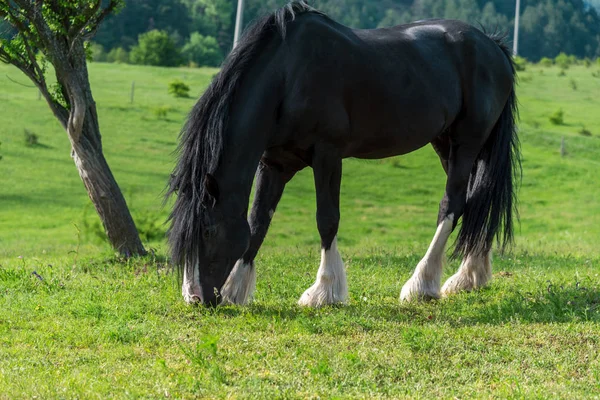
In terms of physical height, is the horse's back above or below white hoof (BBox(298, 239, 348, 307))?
above

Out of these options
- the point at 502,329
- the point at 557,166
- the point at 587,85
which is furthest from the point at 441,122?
the point at 587,85

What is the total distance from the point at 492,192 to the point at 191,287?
3.45m

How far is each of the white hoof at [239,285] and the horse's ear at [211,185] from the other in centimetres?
99

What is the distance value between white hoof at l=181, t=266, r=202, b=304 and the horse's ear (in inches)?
24.4

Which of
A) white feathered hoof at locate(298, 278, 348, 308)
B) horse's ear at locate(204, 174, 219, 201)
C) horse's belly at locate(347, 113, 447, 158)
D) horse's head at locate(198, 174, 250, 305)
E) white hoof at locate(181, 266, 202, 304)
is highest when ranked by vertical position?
horse's belly at locate(347, 113, 447, 158)

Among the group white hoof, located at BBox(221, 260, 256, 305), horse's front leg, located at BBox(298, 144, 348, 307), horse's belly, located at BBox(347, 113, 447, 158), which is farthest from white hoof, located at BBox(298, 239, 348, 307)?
horse's belly, located at BBox(347, 113, 447, 158)

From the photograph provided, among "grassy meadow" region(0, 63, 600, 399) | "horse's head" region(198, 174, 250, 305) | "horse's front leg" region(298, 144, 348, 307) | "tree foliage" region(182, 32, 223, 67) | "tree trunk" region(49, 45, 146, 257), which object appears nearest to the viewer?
"grassy meadow" region(0, 63, 600, 399)

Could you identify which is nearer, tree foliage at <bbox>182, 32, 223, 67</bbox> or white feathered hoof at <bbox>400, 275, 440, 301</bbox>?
white feathered hoof at <bbox>400, 275, 440, 301</bbox>

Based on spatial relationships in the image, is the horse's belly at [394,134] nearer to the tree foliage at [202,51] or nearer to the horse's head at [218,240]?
the horse's head at [218,240]

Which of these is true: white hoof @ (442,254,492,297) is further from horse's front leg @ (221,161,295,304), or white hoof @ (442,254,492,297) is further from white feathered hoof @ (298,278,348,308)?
horse's front leg @ (221,161,295,304)

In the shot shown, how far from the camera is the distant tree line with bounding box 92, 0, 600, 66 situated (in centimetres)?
6151

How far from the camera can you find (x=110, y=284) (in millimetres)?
Result: 8234

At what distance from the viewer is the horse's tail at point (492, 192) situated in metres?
8.29

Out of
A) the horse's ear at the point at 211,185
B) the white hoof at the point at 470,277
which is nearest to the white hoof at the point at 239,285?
the horse's ear at the point at 211,185
